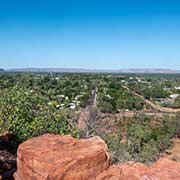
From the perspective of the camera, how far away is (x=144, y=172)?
23.7 feet

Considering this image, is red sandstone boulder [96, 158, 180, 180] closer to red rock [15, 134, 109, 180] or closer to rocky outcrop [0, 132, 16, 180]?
red rock [15, 134, 109, 180]

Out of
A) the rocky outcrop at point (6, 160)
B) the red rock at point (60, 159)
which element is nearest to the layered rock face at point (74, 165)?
the red rock at point (60, 159)

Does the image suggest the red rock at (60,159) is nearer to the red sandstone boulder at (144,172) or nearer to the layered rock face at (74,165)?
the layered rock face at (74,165)

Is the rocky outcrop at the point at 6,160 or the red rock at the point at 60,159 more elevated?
the red rock at the point at 60,159

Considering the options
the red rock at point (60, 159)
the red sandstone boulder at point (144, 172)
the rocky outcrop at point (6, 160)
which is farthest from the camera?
the rocky outcrop at point (6, 160)

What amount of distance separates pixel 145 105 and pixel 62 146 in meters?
67.5

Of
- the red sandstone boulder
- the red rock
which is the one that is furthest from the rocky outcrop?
the red sandstone boulder

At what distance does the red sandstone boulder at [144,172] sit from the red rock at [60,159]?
0.72 ft

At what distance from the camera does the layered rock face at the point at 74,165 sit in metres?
6.74

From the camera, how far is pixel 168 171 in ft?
23.1

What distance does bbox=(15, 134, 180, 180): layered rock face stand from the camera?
6742 millimetres

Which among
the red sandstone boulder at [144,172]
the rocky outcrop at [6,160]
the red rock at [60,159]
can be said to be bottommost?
the rocky outcrop at [6,160]

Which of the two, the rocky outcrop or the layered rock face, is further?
the rocky outcrop

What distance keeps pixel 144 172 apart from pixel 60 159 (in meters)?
1.88
